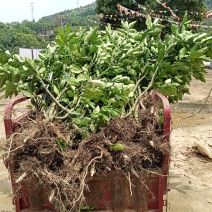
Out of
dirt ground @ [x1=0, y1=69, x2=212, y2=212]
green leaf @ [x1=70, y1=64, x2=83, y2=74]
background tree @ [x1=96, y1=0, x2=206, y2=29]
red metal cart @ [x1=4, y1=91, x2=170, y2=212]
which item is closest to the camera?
red metal cart @ [x1=4, y1=91, x2=170, y2=212]

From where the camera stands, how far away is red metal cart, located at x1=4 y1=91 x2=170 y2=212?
2.12 meters

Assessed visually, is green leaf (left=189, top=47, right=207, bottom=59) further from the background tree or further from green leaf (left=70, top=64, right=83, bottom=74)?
the background tree

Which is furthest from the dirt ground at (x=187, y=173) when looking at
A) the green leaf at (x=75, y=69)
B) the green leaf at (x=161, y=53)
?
the green leaf at (x=161, y=53)

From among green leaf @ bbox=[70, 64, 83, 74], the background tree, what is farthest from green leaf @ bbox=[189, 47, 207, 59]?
the background tree

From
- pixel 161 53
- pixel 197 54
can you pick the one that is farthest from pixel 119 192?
pixel 197 54

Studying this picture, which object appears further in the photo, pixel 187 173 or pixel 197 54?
pixel 187 173

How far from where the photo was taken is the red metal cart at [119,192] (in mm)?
2117

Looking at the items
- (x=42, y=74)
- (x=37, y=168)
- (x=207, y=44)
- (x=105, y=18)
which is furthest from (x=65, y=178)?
(x=105, y=18)

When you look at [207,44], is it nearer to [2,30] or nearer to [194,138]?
[194,138]

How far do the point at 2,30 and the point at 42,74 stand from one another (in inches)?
2204

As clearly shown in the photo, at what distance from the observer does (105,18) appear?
18.2m

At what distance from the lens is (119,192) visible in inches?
85.7

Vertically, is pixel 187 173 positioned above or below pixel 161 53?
below

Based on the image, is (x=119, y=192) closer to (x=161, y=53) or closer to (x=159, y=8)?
(x=161, y=53)
